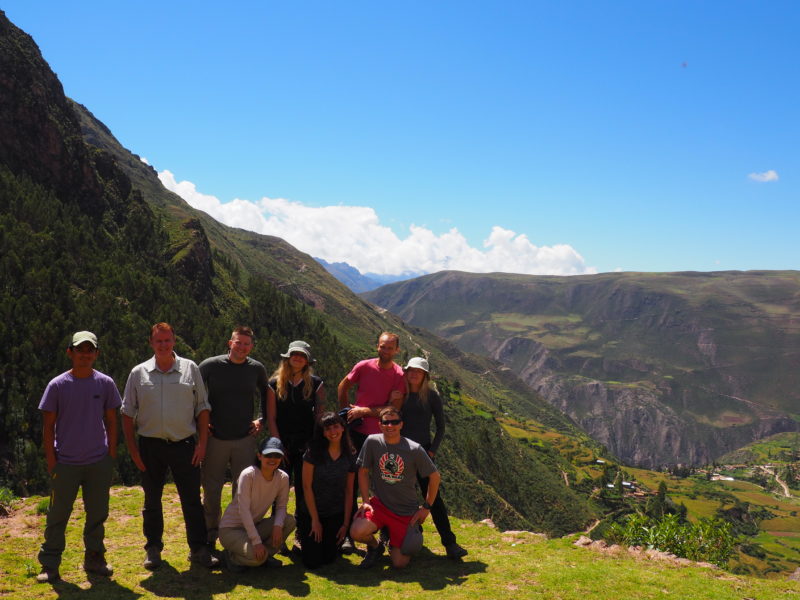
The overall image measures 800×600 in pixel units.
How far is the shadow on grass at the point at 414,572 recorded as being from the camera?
9156mm

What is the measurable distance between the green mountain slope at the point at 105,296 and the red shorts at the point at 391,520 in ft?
65.2

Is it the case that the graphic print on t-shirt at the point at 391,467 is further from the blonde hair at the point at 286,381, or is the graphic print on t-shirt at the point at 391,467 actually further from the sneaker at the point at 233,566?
the sneaker at the point at 233,566

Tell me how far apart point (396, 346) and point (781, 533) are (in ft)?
758

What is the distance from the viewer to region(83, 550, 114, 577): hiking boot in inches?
340

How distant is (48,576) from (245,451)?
3654mm

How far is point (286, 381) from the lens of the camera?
Result: 971cm

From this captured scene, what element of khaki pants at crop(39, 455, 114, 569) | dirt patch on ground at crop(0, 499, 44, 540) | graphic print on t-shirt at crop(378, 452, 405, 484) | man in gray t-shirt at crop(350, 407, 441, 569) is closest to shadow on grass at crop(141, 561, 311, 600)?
khaki pants at crop(39, 455, 114, 569)

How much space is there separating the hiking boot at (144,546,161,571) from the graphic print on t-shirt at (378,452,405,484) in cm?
446

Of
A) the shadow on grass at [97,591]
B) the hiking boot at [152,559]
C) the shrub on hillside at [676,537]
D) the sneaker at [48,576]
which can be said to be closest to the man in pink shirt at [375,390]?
the hiking boot at [152,559]

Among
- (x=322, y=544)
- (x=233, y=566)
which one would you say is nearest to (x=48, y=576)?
(x=233, y=566)

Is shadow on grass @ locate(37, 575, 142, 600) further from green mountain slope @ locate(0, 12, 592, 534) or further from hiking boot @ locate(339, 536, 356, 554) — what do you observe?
green mountain slope @ locate(0, 12, 592, 534)

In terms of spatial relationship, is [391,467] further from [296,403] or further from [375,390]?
[296,403]

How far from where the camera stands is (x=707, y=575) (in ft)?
33.5

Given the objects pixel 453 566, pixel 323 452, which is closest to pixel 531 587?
pixel 453 566
